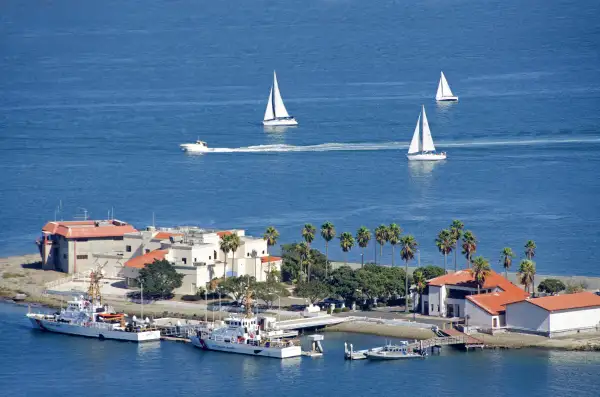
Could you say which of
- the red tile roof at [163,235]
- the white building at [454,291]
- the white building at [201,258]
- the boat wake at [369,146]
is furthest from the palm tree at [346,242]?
the boat wake at [369,146]

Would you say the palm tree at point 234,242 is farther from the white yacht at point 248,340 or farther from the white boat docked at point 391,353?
the white boat docked at point 391,353

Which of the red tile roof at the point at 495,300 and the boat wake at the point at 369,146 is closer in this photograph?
the red tile roof at the point at 495,300

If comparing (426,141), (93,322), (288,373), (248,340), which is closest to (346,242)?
(248,340)

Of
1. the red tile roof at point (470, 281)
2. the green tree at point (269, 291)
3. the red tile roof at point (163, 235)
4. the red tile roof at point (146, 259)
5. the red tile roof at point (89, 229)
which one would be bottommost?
the green tree at point (269, 291)

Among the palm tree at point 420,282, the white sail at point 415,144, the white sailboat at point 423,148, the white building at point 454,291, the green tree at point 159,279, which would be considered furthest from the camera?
the white sail at point 415,144

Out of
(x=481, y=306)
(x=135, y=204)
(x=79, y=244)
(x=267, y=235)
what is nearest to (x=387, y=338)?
(x=481, y=306)

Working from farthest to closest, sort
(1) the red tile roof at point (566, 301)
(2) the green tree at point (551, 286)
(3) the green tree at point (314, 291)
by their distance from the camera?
(3) the green tree at point (314, 291), (2) the green tree at point (551, 286), (1) the red tile roof at point (566, 301)

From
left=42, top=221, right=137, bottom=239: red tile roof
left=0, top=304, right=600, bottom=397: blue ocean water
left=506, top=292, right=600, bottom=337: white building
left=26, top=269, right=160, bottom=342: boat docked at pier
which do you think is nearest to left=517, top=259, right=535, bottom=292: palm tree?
left=506, top=292, right=600, bottom=337: white building

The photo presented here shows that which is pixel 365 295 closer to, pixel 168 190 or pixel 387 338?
pixel 387 338
